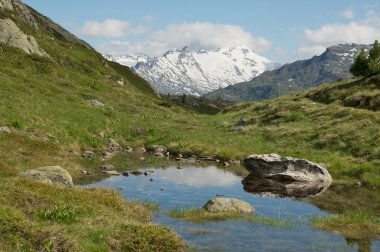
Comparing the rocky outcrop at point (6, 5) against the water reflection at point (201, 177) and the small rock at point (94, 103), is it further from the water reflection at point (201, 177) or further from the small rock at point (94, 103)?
the water reflection at point (201, 177)

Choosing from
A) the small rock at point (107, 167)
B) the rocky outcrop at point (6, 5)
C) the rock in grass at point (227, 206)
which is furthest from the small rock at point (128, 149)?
the rocky outcrop at point (6, 5)

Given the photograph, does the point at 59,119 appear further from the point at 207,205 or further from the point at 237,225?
the point at 237,225

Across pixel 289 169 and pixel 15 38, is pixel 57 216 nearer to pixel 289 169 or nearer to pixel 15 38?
pixel 289 169

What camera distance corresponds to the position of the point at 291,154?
45625mm

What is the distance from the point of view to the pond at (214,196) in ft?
62.7

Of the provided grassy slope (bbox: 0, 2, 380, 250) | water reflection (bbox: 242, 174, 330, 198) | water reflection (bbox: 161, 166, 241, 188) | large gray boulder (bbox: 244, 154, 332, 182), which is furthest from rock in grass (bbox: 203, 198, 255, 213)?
large gray boulder (bbox: 244, 154, 332, 182)

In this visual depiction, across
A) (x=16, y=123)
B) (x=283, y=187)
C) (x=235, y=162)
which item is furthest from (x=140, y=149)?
(x=283, y=187)

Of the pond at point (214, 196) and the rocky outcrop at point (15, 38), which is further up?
the rocky outcrop at point (15, 38)

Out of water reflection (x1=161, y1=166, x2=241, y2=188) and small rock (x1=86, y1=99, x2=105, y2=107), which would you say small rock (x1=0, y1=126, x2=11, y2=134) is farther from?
small rock (x1=86, y1=99, x2=105, y2=107)

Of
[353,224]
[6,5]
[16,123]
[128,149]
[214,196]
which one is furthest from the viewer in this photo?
[6,5]

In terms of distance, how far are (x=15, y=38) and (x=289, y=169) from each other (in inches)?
2887

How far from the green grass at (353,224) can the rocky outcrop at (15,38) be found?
79168 mm

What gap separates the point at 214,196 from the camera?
3009 centimetres

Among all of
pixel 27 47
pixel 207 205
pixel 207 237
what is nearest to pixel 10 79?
pixel 27 47
